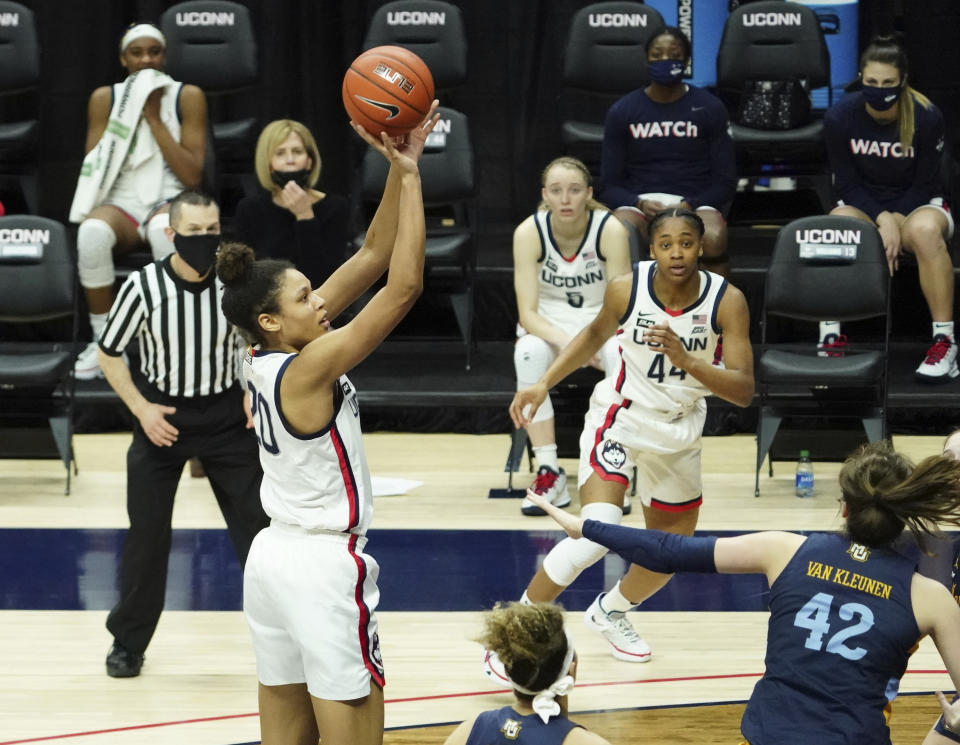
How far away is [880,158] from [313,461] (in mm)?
5357

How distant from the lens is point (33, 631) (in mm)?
5430

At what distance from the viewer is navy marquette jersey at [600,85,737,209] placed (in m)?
7.82

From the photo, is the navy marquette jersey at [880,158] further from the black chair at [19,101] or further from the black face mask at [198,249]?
the black chair at [19,101]

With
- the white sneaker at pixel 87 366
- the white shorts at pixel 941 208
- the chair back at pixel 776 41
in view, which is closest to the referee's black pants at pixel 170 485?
the white sneaker at pixel 87 366

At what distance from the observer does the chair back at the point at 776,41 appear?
8406 millimetres

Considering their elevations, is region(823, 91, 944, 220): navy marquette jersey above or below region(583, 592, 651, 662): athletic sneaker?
above

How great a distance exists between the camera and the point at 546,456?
22.8ft

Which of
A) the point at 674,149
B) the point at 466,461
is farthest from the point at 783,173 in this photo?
the point at 466,461

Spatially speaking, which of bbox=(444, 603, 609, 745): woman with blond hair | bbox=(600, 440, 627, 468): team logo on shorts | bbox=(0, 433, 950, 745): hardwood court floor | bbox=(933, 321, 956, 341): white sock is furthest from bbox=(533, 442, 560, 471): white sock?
bbox=(444, 603, 609, 745): woman with blond hair

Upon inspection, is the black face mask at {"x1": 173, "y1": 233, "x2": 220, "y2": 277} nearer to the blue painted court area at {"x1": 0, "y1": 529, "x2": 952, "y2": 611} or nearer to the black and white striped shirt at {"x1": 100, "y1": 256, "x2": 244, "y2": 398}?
the black and white striped shirt at {"x1": 100, "y1": 256, "x2": 244, "y2": 398}

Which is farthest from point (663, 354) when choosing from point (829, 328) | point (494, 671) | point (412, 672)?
point (829, 328)

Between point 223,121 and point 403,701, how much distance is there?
5.46 metres

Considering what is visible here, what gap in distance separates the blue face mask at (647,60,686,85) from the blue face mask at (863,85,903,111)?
3.21 feet

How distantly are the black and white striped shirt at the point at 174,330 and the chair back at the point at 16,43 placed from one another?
4124 millimetres
